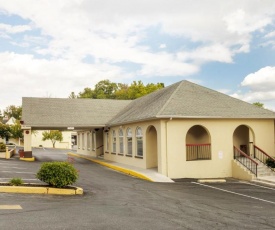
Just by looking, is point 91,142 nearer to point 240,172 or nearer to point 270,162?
point 240,172

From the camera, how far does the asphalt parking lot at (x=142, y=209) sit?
349 inches

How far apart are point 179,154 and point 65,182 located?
926 cm

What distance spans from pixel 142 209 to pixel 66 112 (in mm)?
25358

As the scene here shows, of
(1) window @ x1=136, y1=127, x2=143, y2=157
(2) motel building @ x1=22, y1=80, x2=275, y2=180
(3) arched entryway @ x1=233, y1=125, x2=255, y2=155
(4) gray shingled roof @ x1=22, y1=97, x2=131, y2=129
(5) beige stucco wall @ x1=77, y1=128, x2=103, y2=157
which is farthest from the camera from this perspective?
(5) beige stucco wall @ x1=77, y1=128, x2=103, y2=157

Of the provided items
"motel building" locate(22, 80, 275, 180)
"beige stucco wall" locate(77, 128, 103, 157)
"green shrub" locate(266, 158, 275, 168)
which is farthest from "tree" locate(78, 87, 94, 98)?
"green shrub" locate(266, 158, 275, 168)

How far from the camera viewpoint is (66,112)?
35031mm

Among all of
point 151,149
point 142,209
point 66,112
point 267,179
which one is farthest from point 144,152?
point 66,112

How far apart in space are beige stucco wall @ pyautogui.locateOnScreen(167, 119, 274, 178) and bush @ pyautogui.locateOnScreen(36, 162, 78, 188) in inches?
332

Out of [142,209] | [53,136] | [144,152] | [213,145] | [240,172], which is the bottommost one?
[240,172]

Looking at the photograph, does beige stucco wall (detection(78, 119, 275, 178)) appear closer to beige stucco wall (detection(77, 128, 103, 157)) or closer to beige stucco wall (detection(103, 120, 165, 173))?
beige stucco wall (detection(103, 120, 165, 173))

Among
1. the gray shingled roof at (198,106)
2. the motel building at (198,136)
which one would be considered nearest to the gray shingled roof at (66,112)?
the motel building at (198,136)

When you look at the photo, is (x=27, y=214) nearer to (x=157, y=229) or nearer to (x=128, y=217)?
(x=128, y=217)

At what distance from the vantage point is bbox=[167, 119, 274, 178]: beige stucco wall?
2097 centimetres

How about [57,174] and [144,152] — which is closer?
Answer: [57,174]
